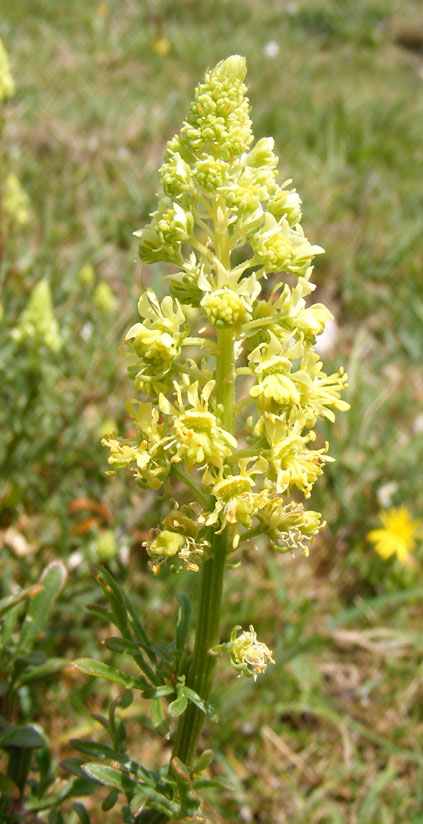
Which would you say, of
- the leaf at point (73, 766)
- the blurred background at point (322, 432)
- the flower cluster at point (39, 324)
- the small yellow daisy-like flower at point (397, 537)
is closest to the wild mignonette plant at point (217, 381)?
the leaf at point (73, 766)

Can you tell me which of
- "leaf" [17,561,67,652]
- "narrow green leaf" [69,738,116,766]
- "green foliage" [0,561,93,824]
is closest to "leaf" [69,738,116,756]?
"narrow green leaf" [69,738,116,766]

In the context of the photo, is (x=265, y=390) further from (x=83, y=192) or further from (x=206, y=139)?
(x=83, y=192)

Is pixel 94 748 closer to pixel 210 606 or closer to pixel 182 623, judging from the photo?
pixel 182 623

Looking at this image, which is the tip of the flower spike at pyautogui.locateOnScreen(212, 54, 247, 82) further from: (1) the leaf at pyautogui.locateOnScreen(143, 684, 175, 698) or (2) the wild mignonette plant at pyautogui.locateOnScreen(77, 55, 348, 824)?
(1) the leaf at pyautogui.locateOnScreen(143, 684, 175, 698)

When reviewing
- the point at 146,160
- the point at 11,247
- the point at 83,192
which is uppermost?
the point at 146,160

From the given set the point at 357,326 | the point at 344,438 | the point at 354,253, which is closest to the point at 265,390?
the point at 344,438
